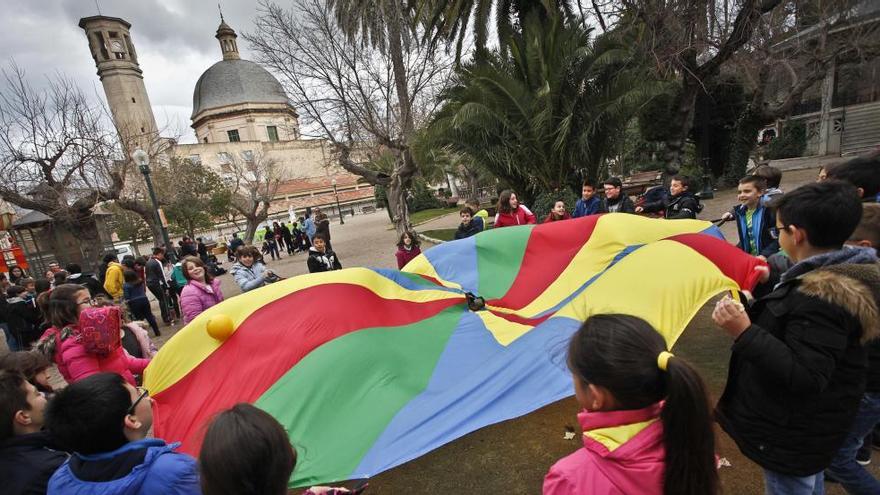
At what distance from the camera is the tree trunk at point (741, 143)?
13953 mm

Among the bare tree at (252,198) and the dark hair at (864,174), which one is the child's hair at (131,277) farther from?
the bare tree at (252,198)

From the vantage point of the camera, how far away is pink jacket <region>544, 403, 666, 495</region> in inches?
43.6

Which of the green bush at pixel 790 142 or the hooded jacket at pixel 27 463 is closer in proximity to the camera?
the hooded jacket at pixel 27 463

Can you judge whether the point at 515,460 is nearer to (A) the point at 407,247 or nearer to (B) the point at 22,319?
(A) the point at 407,247

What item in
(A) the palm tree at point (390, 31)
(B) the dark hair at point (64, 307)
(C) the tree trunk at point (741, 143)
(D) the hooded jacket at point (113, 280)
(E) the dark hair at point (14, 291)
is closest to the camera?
(B) the dark hair at point (64, 307)

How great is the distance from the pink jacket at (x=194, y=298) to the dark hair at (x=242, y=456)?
3445 mm

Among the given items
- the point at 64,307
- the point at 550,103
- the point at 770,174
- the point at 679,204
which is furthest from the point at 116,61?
the point at 770,174

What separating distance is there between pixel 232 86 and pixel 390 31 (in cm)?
4803

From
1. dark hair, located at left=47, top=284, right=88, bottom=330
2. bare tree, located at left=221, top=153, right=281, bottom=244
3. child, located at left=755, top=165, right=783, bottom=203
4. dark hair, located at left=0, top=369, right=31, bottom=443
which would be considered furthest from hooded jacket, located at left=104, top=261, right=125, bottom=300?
bare tree, located at left=221, top=153, right=281, bottom=244

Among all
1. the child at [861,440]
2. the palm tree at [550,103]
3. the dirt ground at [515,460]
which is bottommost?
the dirt ground at [515,460]

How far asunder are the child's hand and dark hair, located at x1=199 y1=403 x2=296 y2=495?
5.02 feet

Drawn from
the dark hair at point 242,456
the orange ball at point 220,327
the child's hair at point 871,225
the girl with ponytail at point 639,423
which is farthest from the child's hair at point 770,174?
the orange ball at point 220,327

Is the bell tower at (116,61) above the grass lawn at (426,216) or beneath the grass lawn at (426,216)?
above

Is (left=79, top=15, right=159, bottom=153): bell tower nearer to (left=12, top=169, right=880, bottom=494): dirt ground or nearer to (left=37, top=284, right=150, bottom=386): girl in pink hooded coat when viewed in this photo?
(left=37, top=284, right=150, bottom=386): girl in pink hooded coat
